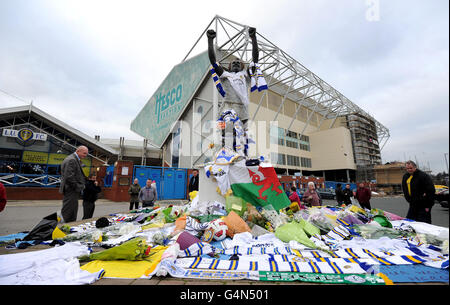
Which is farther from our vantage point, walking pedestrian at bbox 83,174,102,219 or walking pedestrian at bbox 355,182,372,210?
walking pedestrian at bbox 355,182,372,210

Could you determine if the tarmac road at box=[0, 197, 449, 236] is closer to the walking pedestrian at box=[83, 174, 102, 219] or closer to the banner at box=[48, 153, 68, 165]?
the walking pedestrian at box=[83, 174, 102, 219]

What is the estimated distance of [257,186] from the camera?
13.7 feet

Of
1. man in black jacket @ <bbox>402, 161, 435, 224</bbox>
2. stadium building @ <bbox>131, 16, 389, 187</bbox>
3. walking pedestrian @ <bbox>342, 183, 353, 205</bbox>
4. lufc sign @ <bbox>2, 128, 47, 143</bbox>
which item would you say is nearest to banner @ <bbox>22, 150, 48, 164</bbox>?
lufc sign @ <bbox>2, 128, 47, 143</bbox>

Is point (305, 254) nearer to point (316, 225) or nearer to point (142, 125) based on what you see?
point (316, 225)

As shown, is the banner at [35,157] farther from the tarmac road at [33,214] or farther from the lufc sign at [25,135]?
the tarmac road at [33,214]

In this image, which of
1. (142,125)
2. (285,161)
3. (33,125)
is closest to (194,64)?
(33,125)

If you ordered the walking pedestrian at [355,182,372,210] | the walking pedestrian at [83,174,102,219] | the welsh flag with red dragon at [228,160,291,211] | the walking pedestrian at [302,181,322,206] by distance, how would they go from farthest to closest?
the walking pedestrian at [302,181,322,206] < the walking pedestrian at [355,182,372,210] < the walking pedestrian at [83,174,102,219] < the welsh flag with red dragon at [228,160,291,211]

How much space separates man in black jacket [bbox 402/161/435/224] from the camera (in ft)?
11.6

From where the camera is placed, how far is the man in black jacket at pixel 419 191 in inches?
139

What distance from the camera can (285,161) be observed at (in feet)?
87.9

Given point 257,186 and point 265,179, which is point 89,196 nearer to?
point 257,186

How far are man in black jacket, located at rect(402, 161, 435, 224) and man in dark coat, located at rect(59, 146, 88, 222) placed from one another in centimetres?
651

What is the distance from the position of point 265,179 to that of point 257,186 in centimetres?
25
